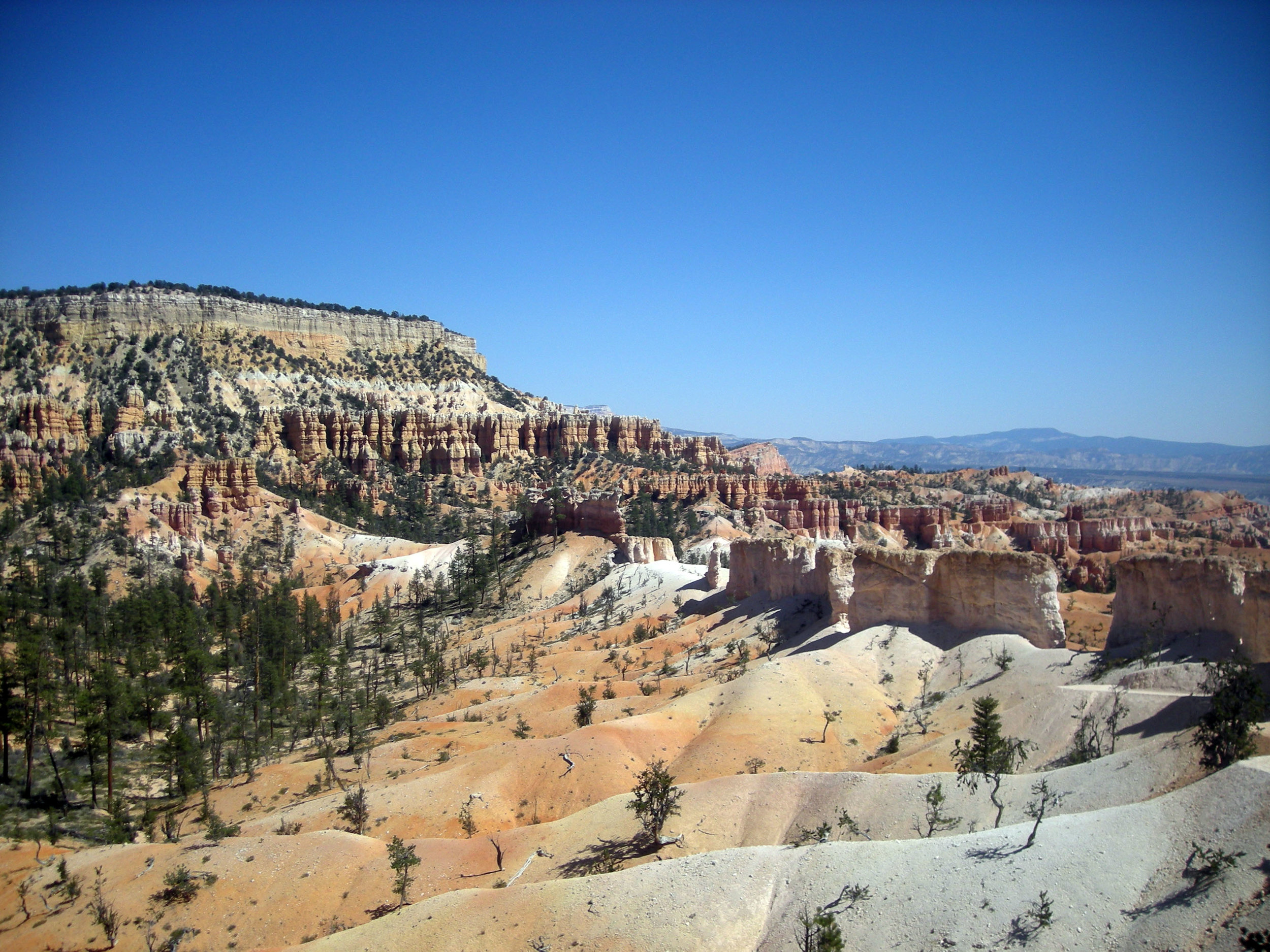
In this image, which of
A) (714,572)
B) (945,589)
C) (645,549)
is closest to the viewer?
(945,589)

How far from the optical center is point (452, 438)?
11781 cm

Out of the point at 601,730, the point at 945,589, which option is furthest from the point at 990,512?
the point at 601,730

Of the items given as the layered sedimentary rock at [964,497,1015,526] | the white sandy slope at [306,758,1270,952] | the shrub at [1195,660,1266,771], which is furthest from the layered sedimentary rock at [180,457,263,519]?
the shrub at [1195,660,1266,771]

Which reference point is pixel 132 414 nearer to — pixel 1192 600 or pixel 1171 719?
pixel 1192 600

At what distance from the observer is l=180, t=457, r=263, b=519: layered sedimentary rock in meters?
77.3

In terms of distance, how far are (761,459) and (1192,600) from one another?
138503 millimetres

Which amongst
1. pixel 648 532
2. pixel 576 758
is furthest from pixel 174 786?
pixel 648 532

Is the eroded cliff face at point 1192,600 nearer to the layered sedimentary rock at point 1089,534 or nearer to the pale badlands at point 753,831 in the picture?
the pale badlands at point 753,831

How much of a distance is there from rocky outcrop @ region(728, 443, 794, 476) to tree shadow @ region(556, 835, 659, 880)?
11031cm

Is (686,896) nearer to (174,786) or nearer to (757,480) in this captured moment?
(174,786)

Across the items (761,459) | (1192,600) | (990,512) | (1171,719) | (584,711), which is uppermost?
(761,459)

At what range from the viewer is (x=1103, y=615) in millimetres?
37719

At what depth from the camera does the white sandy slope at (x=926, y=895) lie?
11047mm

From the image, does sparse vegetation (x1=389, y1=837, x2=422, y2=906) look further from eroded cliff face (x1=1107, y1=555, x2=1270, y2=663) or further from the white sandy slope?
eroded cliff face (x1=1107, y1=555, x2=1270, y2=663)
